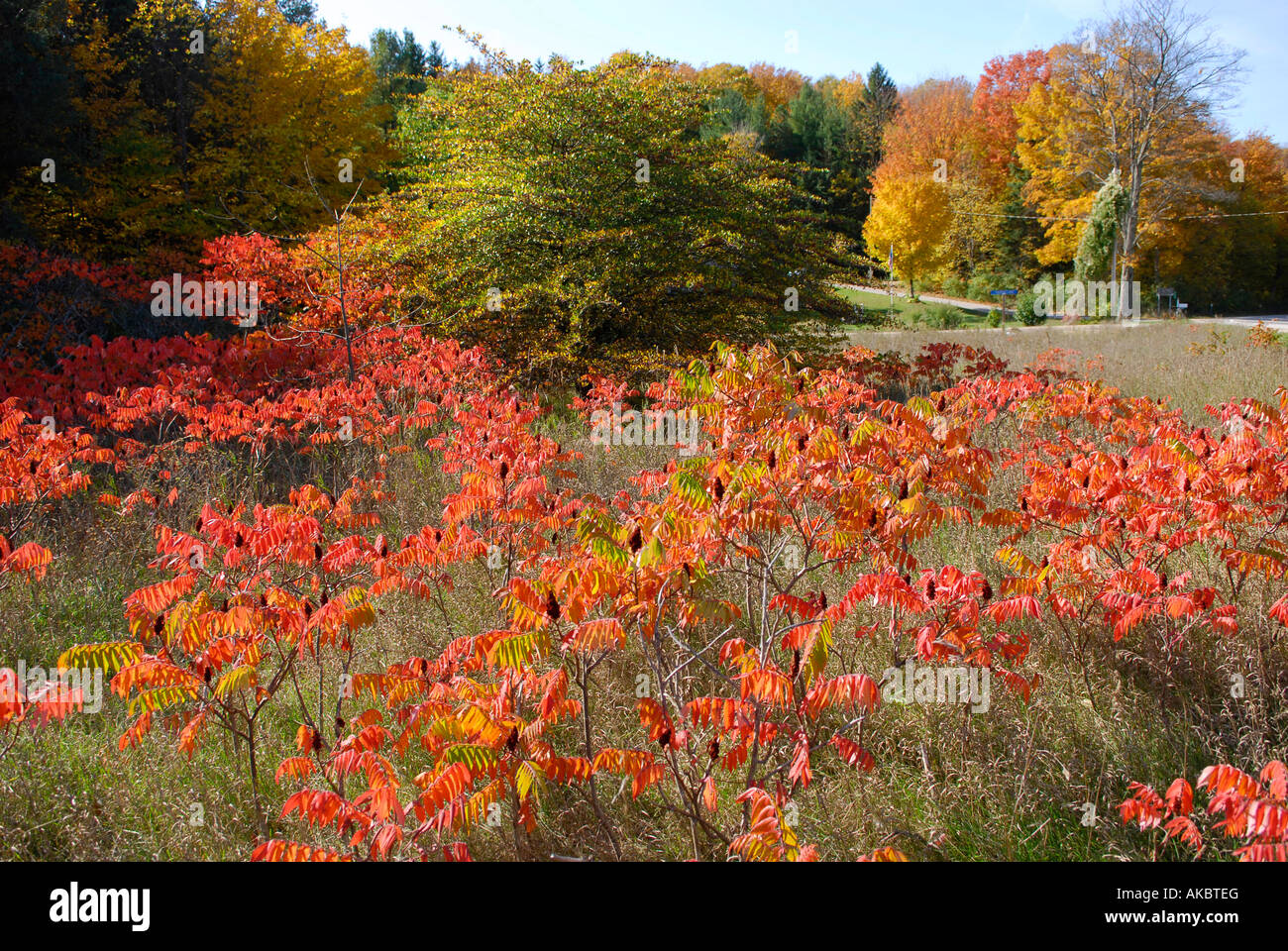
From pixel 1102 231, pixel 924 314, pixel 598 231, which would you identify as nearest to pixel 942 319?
pixel 924 314

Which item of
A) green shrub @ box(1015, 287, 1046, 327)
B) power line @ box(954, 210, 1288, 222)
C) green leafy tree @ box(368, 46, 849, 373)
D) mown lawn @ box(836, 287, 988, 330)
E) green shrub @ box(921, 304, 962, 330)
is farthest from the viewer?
power line @ box(954, 210, 1288, 222)

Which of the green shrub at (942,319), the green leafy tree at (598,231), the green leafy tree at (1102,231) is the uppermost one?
the green leafy tree at (1102,231)

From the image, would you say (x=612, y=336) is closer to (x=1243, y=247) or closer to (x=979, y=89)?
(x=1243, y=247)

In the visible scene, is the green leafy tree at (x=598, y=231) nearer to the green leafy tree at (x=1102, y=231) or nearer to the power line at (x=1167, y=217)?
the green leafy tree at (x=1102, y=231)

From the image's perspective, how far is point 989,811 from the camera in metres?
3.05

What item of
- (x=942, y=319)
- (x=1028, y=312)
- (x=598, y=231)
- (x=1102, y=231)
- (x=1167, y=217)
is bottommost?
(x=598, y=231)

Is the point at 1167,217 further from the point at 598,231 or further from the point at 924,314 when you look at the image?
the point at 598,231

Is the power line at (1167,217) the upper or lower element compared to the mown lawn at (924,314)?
upper

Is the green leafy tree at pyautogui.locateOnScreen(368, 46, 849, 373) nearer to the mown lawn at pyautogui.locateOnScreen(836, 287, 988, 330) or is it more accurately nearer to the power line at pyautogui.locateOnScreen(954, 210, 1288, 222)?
the mown lawn at pyautogui.locateOnScreen(836, 287, 988, 330)

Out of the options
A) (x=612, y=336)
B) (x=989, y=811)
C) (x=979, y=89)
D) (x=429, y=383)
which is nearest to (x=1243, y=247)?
(x=979, y=89)

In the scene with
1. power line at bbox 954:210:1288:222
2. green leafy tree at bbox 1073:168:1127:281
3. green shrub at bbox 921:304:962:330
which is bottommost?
green shrub at bbox 921:304:962:330

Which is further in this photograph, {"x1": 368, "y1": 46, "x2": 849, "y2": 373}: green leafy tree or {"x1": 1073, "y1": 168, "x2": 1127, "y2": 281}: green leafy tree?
{"x1": 1073, "y1": 168, "x2": 1127, "y2": 281}: green leafy tree

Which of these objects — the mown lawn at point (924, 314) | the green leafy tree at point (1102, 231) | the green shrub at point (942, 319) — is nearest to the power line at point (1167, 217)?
the green leafy tree at point (1102, 231)

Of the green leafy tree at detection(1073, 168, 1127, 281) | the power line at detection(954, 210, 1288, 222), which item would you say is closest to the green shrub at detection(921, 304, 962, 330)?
the green leafy tree at detection(1073, 168, 1127, 281)
